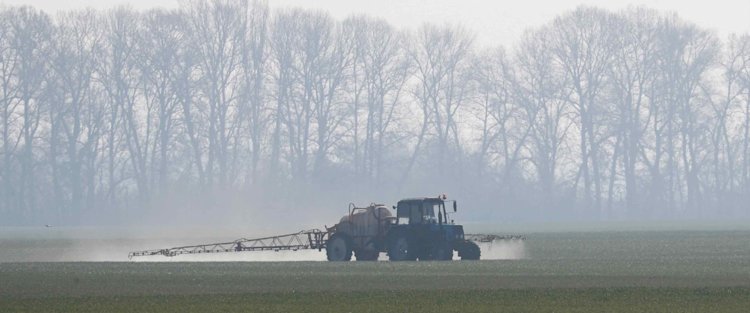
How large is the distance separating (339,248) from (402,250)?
3.28 meters

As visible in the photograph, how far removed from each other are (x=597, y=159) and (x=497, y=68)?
13019 mm

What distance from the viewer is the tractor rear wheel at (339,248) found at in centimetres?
6000

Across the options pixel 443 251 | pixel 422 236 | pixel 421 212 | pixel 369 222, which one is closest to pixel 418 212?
pixel 421 212

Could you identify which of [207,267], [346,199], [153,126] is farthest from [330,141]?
[207,267]

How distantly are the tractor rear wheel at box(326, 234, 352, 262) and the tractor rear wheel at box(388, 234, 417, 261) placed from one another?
2547 millimetres

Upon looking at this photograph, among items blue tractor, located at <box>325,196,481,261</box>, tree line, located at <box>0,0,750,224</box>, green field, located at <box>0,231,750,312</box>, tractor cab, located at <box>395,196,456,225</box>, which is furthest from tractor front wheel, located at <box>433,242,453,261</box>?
tree line, located at <box>0,0,750,224</box>

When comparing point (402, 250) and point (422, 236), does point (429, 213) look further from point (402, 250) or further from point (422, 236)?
point (402, 250)

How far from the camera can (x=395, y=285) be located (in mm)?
40906

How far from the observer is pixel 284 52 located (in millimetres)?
143375

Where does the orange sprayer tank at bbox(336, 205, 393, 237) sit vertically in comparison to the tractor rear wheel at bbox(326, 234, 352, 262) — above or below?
above

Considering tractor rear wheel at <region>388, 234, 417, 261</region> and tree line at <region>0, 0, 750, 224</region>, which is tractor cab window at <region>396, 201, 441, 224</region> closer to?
tractor rear wheel at <region>388, 234, 417, 261</region>

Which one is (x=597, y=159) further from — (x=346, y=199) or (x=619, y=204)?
(x=346, y=199)

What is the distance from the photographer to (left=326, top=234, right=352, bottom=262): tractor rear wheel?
6000 cm

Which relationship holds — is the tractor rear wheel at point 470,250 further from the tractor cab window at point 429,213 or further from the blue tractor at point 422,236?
the tractor cab window at point 429,213
